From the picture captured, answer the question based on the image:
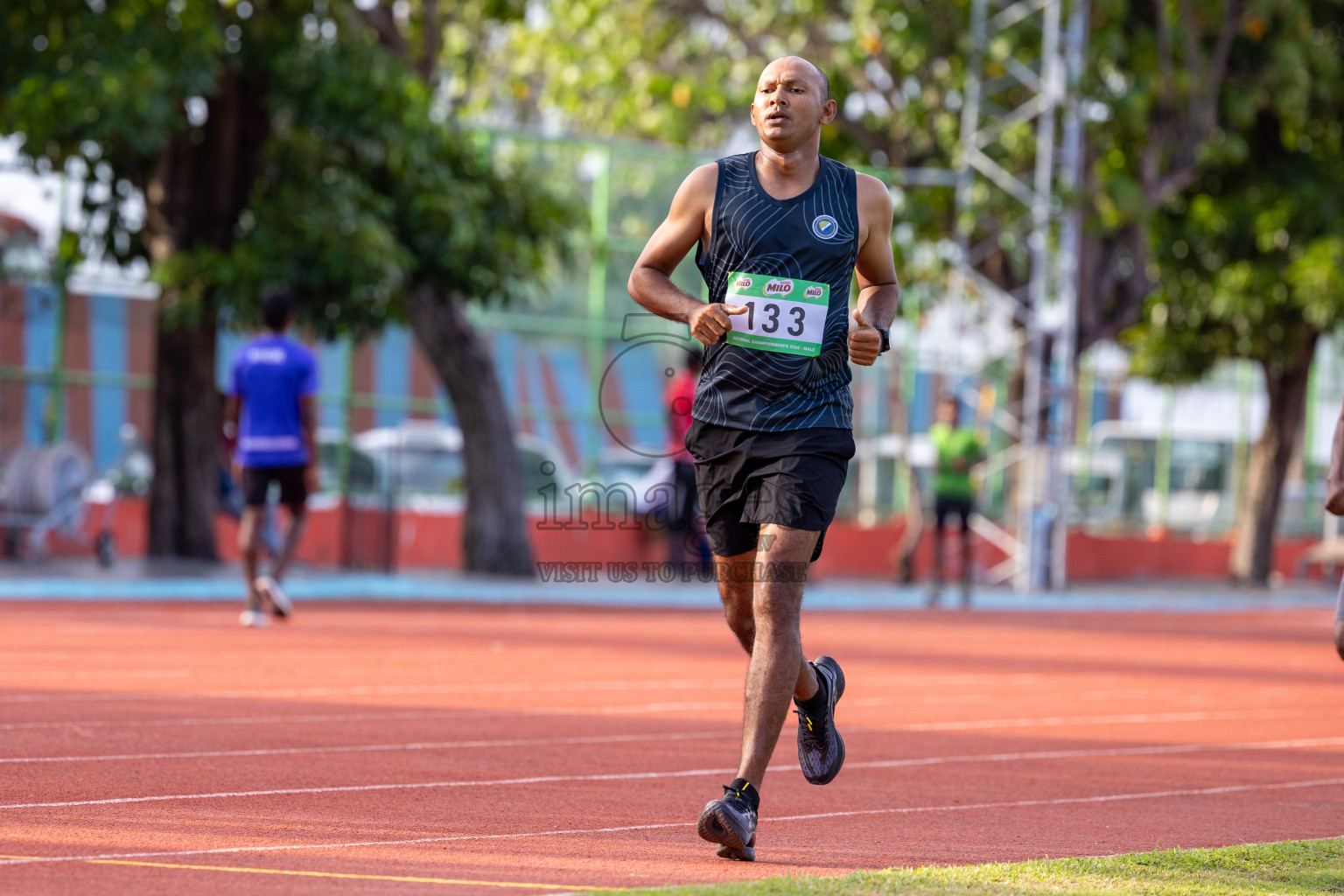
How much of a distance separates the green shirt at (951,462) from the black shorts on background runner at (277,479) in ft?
25.3

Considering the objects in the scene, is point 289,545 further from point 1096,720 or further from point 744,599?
point 744,599

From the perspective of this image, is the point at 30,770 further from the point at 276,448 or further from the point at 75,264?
the point at 75,264

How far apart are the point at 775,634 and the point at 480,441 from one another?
14652 mm

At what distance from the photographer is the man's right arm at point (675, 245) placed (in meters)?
5.27

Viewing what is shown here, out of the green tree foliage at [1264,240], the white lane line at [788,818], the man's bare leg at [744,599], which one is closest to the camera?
the white lane line at [788,818]

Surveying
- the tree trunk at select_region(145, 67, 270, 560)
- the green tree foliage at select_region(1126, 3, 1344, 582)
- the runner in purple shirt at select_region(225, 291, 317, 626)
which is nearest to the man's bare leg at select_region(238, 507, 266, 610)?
the runner in purple shirt at select_region(225, 291, 317, 626)

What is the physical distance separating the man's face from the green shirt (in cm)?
1279

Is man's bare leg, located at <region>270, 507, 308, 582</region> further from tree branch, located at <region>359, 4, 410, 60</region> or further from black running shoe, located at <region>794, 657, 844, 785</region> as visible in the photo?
tree branch, located at <region>359, 4, 410, 60</region>

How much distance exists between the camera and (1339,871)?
190 inches

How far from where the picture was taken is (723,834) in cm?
479

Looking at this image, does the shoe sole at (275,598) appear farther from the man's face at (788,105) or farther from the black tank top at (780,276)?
the man's face at (788,105)

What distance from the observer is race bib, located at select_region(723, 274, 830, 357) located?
17.0ft

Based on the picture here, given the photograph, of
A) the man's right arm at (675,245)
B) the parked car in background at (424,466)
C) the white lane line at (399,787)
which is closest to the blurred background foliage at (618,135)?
the parked car in background at (424,466)

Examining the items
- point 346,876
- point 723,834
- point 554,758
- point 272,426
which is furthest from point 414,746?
point 272,426
